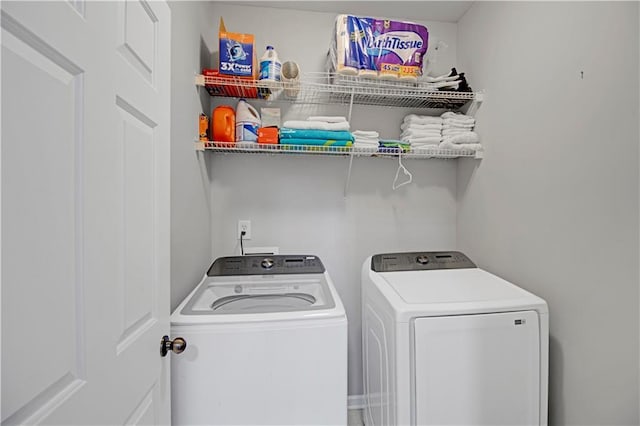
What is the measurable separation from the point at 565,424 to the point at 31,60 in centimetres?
215

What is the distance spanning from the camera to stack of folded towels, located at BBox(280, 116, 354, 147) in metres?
1.78

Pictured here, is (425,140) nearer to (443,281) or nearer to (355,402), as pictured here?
(443,281)

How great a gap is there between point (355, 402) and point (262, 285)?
118cm

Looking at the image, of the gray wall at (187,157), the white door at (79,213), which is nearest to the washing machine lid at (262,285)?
the gray wall at (187,157)

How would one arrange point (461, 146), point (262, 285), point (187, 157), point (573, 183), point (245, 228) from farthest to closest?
1. point (245, 228)
2. point (461, 146)
3. point (262, 285)
4. point (187, 157)
5. point (573, 183)

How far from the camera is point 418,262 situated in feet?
6.13

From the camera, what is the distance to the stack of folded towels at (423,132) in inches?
77.6

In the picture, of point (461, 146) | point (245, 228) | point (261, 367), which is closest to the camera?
point (261, 367)

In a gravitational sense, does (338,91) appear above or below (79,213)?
above

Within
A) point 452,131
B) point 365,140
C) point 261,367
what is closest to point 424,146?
point 452,131

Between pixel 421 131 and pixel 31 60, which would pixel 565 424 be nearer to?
pixel 421 131

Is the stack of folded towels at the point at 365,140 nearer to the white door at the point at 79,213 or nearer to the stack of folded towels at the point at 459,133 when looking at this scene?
the stack of folded towels at the point at 459,133

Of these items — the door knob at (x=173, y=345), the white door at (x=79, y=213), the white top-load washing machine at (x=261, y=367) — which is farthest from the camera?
the white top-load washing machine at (x=261, y=367)

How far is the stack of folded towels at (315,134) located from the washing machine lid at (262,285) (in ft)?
2.36
